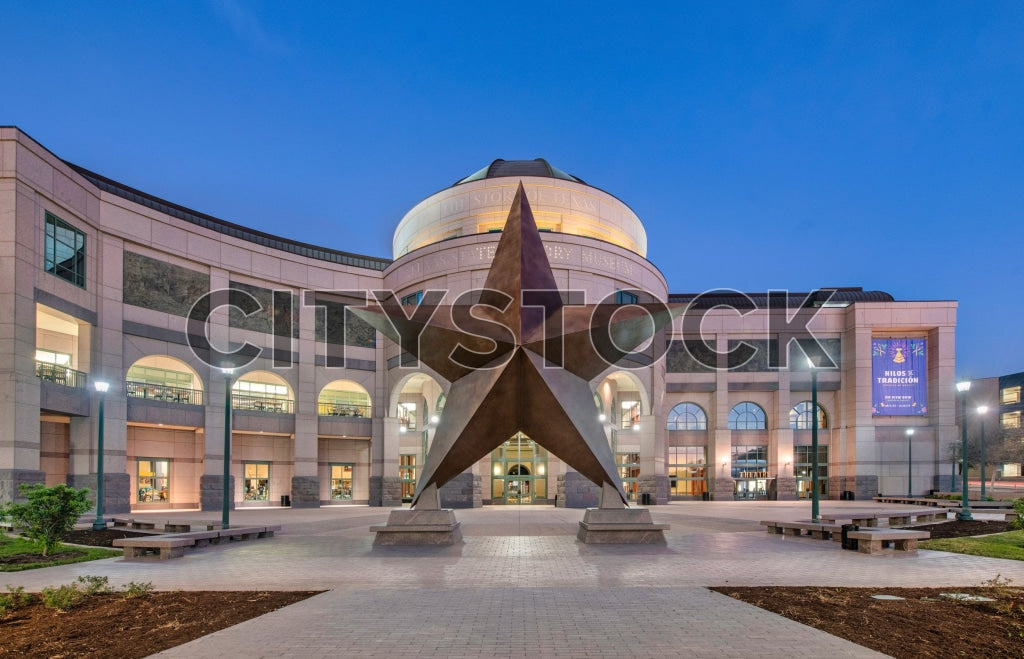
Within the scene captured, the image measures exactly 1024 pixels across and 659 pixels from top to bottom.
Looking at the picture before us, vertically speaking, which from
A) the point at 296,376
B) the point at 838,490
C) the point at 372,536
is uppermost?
the point at 296,376

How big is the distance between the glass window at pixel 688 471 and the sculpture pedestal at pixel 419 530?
39694 mm

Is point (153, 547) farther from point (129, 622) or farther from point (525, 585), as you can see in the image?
point (525, 585)

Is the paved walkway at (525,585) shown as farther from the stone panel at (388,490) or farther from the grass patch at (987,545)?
the stone panel at (388,490)

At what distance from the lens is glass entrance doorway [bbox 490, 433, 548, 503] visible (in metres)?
42.5

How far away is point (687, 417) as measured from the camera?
2156 inches

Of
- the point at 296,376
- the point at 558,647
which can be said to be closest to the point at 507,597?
the point at 558,647

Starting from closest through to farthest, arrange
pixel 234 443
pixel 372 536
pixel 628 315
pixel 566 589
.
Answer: pixel 566 589 < pixel 628 315 < pixel 372 536 < pixel 234 443

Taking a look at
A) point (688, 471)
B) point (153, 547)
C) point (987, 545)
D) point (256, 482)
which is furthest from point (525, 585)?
point (688, 471)

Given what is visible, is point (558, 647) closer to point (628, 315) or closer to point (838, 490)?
point (628, 315)

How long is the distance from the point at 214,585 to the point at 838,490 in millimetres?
53319

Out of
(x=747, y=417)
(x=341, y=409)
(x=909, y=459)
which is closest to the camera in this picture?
(x=341, y=409)

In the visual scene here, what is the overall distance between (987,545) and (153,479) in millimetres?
40708

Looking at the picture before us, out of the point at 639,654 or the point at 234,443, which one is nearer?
the point at 639,654

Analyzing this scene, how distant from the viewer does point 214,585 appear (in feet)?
39.0
